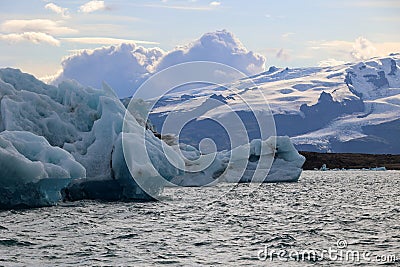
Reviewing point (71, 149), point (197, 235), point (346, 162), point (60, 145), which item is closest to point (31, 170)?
point (71, 149)

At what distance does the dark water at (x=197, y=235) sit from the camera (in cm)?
1700

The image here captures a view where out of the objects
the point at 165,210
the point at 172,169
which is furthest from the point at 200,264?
the point at 172,169

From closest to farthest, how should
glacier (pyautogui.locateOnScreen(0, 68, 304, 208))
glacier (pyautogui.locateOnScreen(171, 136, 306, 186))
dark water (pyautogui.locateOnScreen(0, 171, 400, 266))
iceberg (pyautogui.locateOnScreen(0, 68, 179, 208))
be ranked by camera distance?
1. dark water (pyautogui.locateOnScreen(0, 171, 400, 266))
2. iceberg (pyautogui.locateOnScreen(0, 68, 179, 208))
3. glacier (pyautogui.locateOnScreen(0, 68, 304, 208))
4. glacier (pyautogui.locateOnScreen(171, 136, 306, 186))

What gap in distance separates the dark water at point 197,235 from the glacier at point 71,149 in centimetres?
115

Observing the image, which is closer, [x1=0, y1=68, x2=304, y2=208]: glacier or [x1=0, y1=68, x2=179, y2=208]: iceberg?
[x1=0, y1=68, x2=179, y2=208]: iceberg

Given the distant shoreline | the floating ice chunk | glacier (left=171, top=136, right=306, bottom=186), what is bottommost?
the distant shoreline

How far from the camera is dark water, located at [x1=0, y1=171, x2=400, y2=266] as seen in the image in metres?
17.0

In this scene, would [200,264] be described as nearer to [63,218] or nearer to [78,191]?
[63,218]

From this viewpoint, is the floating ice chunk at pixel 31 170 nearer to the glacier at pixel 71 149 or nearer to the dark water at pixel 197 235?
the glacier at pixel 71 149

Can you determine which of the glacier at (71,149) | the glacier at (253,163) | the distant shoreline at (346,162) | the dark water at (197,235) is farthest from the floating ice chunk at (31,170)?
the distant shoreline at (346,162)

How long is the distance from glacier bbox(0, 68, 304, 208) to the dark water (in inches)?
45.4

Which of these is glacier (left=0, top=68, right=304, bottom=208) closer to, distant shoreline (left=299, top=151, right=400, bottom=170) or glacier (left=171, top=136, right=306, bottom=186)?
glacier (left=171, top=136, right=306, bottom=186)

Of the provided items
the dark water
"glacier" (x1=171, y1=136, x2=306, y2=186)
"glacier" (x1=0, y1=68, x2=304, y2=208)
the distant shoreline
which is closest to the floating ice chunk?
"glacier" (x1=0, y1=68, x2=304, y2=208)

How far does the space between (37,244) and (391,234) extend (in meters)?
11.9
